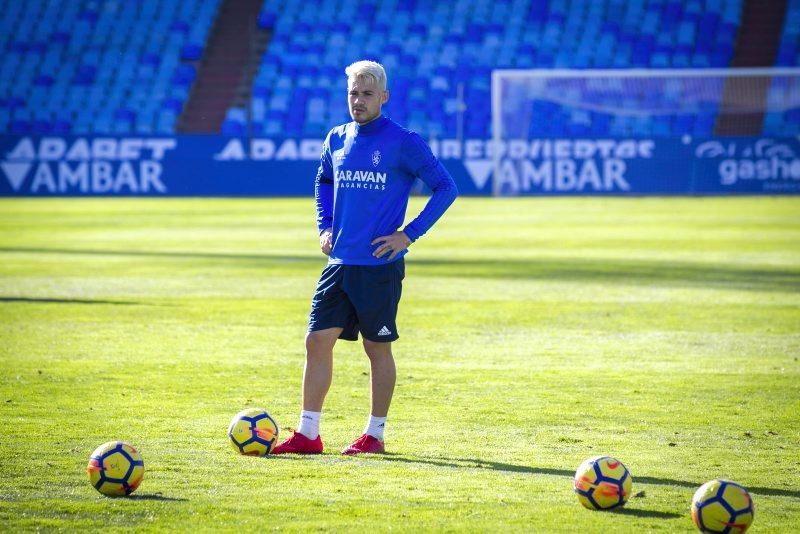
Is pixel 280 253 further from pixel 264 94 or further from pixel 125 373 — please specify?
pixel 264 94

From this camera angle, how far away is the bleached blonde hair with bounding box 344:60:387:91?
6973 mm

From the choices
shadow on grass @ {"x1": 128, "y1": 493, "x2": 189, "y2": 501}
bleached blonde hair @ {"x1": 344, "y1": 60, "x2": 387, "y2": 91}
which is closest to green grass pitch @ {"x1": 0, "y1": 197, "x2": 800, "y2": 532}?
shadow on grass @ {"x1": 128, "y1": 493, "x2": 189, "y2": 501}

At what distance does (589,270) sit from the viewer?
1844 cm

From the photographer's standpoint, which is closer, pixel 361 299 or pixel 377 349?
pixel 361 299

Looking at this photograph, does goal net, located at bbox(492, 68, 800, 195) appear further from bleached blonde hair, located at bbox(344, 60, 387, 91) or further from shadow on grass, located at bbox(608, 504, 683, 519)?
shadow on grass, located at bbox(608, 504, 683, 519)

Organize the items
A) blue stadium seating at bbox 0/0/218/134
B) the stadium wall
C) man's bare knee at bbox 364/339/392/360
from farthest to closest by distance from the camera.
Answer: blue stadium seating at bbox 0/0/218/134 → the stadium wall → man's bare knee at bbox 364/339/392/360

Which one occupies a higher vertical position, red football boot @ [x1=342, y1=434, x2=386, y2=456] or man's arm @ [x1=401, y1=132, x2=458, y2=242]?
man's arm @ [x1=401, y1=132, x2=458, y2=242]

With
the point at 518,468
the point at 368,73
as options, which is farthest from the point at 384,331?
the point at 368,73

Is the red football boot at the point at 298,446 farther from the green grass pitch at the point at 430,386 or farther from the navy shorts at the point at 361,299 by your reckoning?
the navy shorts at the point at 361,299

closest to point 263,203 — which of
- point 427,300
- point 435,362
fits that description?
point 427,300

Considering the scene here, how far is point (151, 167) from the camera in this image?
40.5m

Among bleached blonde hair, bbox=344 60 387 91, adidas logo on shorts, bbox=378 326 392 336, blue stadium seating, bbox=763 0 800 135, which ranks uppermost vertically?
blue stadium seating, bbox=763 0 800 135

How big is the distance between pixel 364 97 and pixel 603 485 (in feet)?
8.12

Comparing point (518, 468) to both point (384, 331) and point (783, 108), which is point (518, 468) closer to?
point (384, 331)
